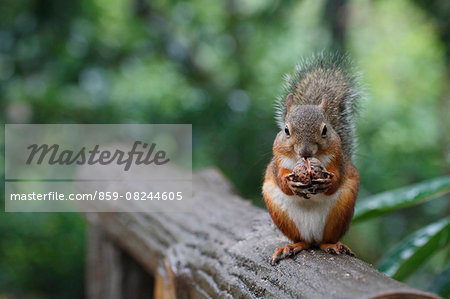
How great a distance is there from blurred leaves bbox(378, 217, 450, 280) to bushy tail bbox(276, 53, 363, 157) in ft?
0.97

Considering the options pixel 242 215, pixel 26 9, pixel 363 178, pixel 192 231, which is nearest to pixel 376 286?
pixel 242 215

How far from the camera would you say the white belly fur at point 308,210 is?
0.88 meters

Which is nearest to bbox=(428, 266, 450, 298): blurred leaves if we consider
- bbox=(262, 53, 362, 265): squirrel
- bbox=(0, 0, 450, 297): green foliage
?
bbox=(262, 53, 362, 265): squirrel

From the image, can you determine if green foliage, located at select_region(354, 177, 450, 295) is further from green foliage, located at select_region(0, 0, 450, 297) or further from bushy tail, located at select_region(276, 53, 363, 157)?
green foliage, located at select_region(0, 0, 450, 297)

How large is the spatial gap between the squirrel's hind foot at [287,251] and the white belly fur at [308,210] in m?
0.01

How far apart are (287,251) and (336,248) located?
91mm

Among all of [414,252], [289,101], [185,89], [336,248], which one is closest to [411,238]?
[414,252]

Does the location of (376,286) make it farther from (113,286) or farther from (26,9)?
(26,9)

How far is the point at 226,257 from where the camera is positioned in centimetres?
101

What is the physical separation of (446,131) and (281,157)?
1930 mm

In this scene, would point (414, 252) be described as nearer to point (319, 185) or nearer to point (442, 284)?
point (442, 284)

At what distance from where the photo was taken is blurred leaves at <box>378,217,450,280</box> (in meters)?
1.09

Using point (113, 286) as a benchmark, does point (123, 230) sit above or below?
above

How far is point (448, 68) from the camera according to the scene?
2.16 meters
